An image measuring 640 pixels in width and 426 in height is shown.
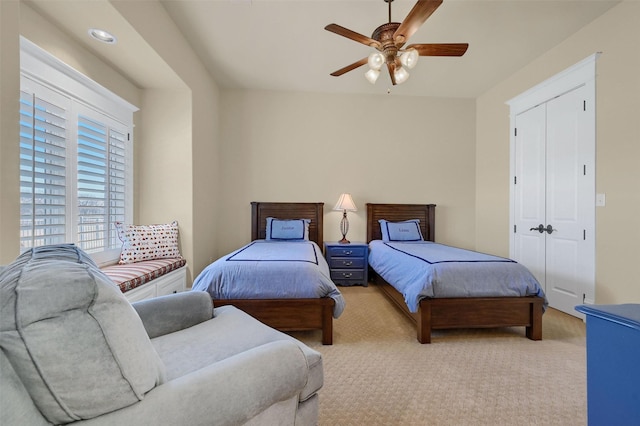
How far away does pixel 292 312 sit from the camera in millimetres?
2080

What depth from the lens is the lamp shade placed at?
3.79 metres

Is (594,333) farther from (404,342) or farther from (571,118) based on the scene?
(571,118)

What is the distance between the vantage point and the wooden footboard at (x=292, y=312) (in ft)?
6.77

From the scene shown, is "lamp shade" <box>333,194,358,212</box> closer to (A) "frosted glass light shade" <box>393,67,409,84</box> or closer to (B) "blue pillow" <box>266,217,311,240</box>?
(B) "blue pillow" <box>266,217,311,240</box>

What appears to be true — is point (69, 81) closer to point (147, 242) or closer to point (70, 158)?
point (70, 158)

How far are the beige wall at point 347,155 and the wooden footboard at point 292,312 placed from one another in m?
2.06

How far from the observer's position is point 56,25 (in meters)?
2.00

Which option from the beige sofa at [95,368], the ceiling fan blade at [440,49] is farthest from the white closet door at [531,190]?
A: the beige sofa at [95,368]

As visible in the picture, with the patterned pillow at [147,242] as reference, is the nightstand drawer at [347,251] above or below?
below

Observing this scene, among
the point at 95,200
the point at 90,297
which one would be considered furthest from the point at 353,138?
the point at 90,297

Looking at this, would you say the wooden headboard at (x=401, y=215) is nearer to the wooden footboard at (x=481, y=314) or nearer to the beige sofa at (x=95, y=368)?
the wooden footboard at (x=481, y=314)

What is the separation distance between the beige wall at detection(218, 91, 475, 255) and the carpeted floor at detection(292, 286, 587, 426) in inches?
81.6

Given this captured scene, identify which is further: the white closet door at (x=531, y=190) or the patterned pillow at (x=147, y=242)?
the white closet door at (x=531, y=190)

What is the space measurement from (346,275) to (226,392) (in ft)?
9.94
